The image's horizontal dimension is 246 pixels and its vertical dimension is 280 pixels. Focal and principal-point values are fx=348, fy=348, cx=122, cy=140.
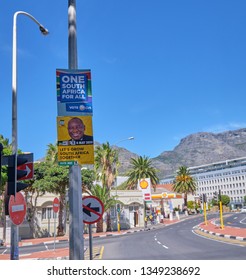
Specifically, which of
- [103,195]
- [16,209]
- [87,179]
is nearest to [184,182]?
[103,195]

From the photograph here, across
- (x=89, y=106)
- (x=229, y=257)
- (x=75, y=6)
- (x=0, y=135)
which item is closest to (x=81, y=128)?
(x=89, y=106)

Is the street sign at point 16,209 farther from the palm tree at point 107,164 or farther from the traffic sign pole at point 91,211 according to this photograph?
the palm tree at point 107,164

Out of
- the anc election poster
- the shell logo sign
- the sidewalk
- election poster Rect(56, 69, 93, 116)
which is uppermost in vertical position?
election poster Rect(56, 69, 93, 116)

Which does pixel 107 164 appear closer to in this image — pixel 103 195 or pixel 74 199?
pixel 103 195

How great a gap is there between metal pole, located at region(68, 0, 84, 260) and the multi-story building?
13786 centimetres

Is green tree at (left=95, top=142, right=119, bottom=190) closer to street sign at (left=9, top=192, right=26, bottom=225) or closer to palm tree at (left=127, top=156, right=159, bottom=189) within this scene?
palm tree at (left=127, top=156, right=159, bottom=189)

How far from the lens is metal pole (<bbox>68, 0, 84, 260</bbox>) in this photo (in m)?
6.47

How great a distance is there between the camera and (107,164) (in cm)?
4347

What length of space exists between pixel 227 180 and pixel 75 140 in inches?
6000

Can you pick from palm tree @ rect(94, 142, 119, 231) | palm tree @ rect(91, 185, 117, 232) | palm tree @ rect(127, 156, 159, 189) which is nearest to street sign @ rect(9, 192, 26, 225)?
palm tree @ rect(91, 185, 117, 232)
